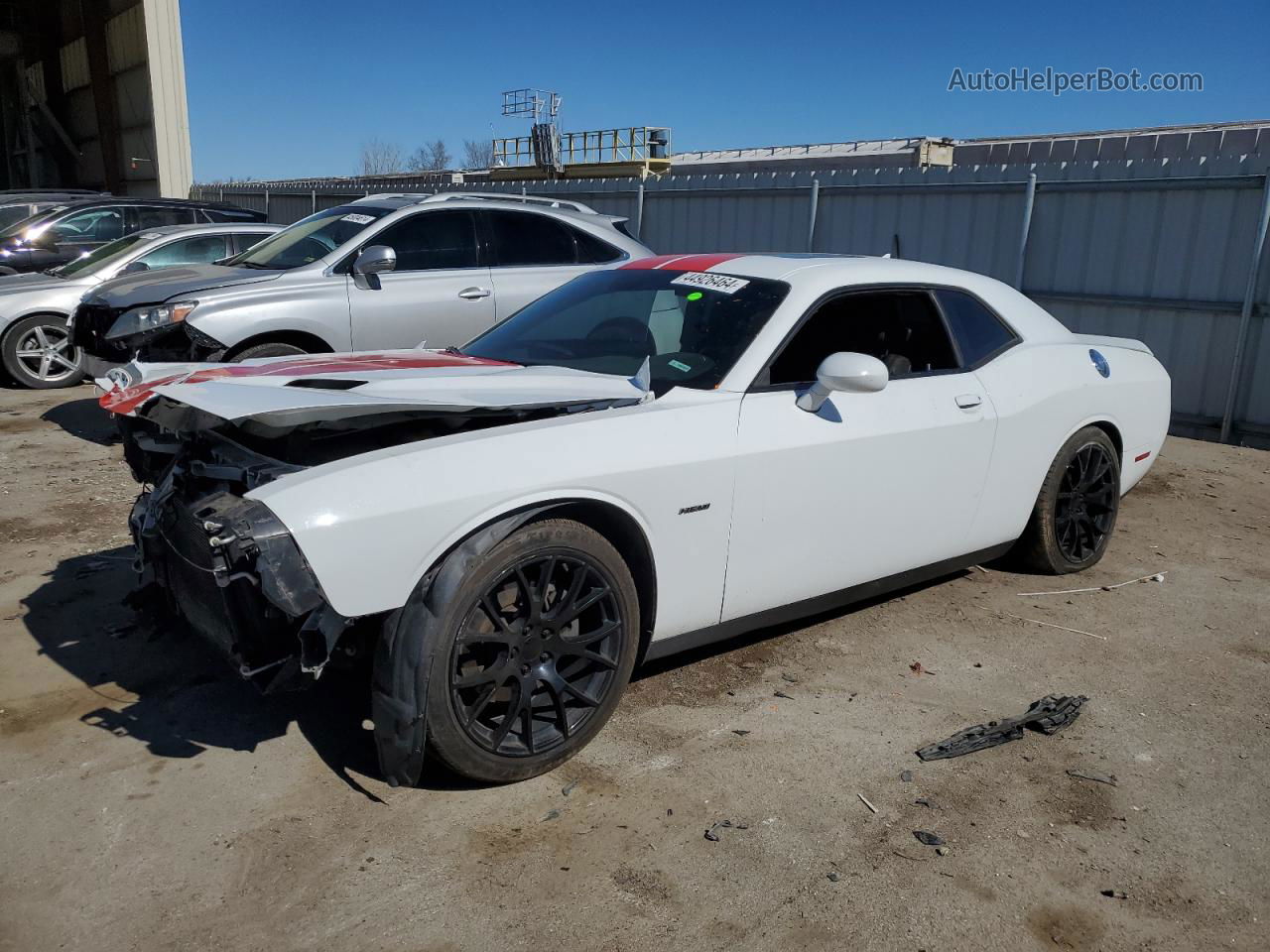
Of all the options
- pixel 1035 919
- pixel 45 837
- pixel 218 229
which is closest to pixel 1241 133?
pixel 218 229

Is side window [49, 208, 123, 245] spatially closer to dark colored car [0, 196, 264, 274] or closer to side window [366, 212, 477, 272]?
dark colored car [0, 196, 264, 274]

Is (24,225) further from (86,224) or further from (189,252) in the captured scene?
(189,252)

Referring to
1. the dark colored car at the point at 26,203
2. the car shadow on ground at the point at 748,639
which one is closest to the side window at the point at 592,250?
the car shadow on ground at the point at 748,639

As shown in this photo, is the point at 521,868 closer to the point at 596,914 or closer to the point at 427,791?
the point at 596,914

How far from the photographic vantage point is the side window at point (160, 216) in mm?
12255

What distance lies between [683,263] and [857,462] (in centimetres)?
119

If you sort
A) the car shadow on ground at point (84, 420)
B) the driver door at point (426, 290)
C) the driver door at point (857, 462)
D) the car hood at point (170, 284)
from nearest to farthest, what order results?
the driver door at point (857, 462), the car hood at point (170, 284), the driver door at point (426, 290), the car shadow on ground at point (84, 420)

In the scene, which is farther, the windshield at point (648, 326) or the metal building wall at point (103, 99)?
the metal building wall at point (103, 99)

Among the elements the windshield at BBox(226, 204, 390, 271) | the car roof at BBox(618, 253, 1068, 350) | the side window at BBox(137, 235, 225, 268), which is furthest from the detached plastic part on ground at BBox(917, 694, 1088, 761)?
the side window at BBox(137, 235, 225, 268)

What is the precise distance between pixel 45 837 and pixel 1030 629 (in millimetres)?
3822

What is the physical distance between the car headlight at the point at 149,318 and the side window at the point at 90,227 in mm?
5766

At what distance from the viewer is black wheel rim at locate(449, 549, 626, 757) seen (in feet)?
9.94

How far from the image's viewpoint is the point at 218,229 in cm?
1030

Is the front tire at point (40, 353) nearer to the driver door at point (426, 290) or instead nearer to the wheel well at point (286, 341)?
the wheel well at point (286, 341)
